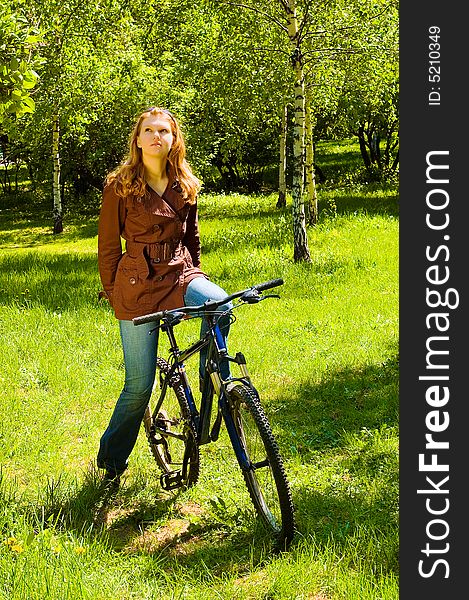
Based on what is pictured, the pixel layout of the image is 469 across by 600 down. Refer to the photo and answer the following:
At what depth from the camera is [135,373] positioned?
15.2 ft

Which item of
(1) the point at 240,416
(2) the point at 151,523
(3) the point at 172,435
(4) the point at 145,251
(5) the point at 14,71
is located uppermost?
(5) the point at 14,71

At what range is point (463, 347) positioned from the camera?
404 centimetres

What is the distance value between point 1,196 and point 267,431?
2994 centimetres

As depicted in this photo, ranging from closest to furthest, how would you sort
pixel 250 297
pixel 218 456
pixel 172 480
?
pixel 250 297, pixel 172 480, pixel 218 456

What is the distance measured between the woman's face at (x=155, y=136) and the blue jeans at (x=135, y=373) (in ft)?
2.52

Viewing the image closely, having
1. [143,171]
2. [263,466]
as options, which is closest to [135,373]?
[263,466]

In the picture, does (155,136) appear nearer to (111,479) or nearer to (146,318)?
(146,318)

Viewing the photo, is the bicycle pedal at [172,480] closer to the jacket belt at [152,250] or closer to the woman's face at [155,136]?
the jacket belt at [152,250]

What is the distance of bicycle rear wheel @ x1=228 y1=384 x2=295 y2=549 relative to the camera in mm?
3871

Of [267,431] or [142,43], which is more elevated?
[142,43]

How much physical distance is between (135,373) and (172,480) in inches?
28.3

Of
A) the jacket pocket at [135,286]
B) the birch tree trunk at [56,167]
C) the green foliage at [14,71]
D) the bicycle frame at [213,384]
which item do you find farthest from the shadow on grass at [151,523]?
the birch tree trunk at [56,167]

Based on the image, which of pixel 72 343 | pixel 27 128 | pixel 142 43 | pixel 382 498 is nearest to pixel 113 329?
pixel 72 343

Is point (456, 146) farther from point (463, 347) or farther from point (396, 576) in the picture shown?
point (396, 576)
